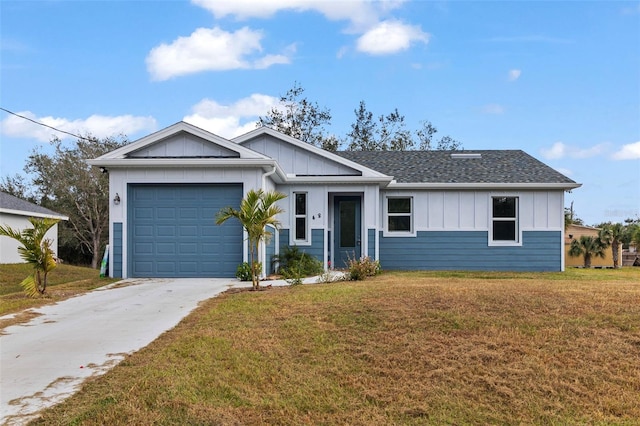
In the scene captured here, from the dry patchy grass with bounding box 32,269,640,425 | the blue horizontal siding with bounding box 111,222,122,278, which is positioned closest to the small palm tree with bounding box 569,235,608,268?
the dry patchy grass with bounding box 32,269,640,425

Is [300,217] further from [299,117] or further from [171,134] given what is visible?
[299,117]

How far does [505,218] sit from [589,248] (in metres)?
8.84

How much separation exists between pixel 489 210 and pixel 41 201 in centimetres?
2820

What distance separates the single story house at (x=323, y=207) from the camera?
13062 mm

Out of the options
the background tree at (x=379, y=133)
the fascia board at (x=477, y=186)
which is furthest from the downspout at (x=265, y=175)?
the background tree at (x=379, y=133)

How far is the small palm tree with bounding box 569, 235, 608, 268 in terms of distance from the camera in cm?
2319

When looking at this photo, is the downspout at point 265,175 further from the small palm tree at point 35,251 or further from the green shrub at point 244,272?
the small palm tree at point 35,251

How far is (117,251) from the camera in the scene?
13.1 metres

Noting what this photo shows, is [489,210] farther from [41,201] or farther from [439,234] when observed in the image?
[41,201]

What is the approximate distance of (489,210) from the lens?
16.6 meters

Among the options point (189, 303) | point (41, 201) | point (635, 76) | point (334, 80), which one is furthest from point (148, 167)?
point (41, 201)

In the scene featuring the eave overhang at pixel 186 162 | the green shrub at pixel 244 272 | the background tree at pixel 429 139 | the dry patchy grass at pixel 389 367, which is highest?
the background tree at pixel 429 139

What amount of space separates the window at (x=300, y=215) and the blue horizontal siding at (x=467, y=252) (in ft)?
8.37

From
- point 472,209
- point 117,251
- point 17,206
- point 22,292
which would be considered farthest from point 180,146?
point 17,206
